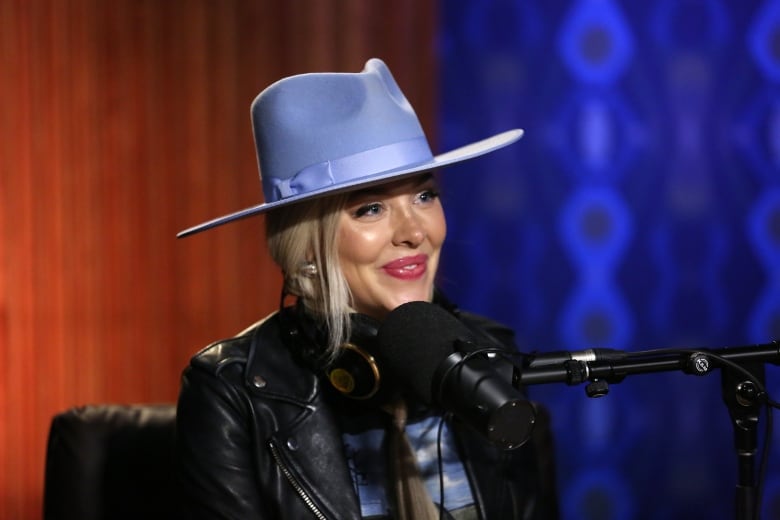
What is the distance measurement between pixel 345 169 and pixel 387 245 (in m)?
0.13

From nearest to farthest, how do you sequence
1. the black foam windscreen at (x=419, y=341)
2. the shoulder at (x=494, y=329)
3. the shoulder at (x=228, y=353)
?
the black foam windscreen at (x=419, y=341), the shoulder at (x=228, y=353), the shoulder at (x=494, y=329)

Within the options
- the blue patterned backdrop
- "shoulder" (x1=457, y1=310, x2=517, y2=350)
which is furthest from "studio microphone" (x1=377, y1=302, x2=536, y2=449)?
the blue patterned backdrop

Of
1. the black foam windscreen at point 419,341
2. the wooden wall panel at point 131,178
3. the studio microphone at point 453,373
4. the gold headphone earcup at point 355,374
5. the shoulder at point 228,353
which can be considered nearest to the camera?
the studio microphone at point 453,373

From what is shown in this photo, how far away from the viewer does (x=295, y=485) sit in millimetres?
1334

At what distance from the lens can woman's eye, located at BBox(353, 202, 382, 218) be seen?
138cm

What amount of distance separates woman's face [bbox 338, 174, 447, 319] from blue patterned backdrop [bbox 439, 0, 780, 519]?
42.8 inches

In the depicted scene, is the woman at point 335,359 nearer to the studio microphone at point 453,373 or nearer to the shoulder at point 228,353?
the shoulder at point 228,353

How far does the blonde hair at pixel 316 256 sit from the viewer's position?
4.55 feet

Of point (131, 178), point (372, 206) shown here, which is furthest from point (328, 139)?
point (131, 178)

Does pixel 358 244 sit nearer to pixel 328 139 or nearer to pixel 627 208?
pixel 328 139

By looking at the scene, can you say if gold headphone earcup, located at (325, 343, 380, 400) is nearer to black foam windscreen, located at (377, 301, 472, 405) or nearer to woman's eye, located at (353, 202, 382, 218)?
woman's eye, located at (353, 202, 382, 218)

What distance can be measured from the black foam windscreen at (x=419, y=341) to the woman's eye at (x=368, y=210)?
0.44 m

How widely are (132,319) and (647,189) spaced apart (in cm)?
133

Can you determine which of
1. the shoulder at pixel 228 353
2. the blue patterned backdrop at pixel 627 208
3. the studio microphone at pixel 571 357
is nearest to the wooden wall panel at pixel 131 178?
the blue patterned backdrop at pixel 627 208
